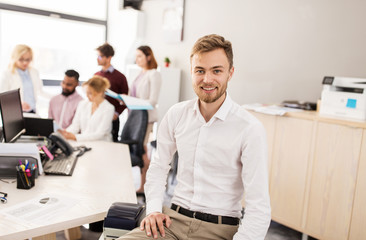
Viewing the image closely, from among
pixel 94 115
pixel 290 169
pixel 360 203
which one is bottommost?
pixel 360 203

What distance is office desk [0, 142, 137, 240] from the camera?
53.4 inches

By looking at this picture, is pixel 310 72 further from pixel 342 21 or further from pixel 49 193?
pixel 49 193

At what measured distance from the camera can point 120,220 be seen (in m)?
1.48

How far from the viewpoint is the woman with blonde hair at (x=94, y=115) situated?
3045 millimetres

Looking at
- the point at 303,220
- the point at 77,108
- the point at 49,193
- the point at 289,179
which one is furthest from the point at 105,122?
the point at 303,220

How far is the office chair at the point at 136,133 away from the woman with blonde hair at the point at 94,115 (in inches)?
6.5

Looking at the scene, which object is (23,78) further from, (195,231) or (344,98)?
(344,98)

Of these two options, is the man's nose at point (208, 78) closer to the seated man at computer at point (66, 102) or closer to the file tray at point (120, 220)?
the file tray at point (120, 220)

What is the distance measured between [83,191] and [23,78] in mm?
2548

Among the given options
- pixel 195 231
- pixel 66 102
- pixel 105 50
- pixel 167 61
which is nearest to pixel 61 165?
pixel 195 231

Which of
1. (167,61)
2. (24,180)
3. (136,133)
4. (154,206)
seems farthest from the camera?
(167,61)

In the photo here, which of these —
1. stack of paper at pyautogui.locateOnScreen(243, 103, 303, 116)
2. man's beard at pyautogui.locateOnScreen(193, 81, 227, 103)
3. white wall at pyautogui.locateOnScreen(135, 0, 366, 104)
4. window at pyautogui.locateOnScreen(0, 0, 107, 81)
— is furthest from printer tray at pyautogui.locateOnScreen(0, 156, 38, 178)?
window at pyautogui.locateOnScreen(0, 0, 107, 81)

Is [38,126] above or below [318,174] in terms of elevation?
above

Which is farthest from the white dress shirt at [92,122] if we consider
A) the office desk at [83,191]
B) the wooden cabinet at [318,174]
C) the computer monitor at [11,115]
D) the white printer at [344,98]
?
the white printer at [344,98]
